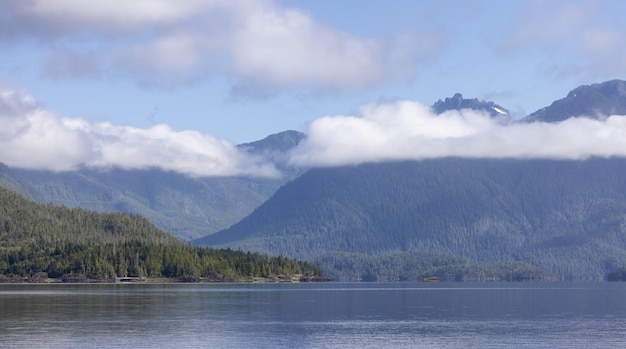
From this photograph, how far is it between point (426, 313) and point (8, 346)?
Answer: 86370mm

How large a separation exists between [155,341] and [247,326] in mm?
24820

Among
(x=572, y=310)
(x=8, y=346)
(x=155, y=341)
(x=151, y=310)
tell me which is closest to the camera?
(x=8, y=346)

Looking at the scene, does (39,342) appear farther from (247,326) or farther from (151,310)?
(151,310)

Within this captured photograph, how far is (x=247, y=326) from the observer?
490 feet

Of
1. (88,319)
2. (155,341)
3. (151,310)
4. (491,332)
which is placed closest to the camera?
(155,341)

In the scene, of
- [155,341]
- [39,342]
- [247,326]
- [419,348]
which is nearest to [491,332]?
[419,348]

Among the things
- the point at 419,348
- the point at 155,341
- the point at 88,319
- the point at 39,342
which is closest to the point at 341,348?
the point at 419,348

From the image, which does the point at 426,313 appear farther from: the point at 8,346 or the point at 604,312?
the point at 8,346

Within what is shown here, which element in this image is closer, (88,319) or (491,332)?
(491,332)

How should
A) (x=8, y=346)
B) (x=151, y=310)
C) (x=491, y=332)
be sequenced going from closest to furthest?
(x=8, y=346), (x=491, y=332), (x=151, y=310)

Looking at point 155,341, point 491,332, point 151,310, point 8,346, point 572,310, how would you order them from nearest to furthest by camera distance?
point 8,346, point 155,341, point 491,332, point 151,310, point 572,310

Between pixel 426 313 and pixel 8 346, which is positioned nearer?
pixel 8 346

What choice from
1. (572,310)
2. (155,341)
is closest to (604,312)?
(572,310)

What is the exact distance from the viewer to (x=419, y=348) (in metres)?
122
